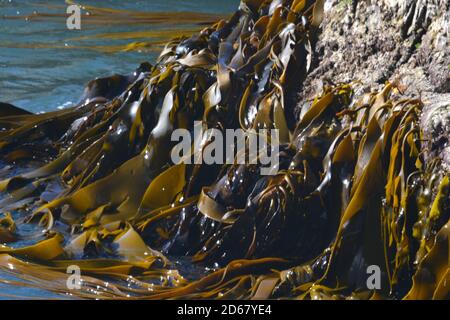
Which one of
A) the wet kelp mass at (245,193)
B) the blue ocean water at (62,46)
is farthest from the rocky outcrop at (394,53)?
the blue ocean water at (62,46)

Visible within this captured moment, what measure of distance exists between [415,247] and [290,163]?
61cm

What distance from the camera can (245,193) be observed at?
3.72 m

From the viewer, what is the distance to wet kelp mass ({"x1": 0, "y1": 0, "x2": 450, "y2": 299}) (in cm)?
336

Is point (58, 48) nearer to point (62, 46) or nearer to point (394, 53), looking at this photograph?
point (62, 46)

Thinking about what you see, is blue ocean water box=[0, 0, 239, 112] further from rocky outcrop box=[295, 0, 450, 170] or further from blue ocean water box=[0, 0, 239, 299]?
rocky outcrop box=[295, 0, 450, 170]

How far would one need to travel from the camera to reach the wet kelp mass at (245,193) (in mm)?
3359

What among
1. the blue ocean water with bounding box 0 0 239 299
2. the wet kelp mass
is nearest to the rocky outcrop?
the wet kelp mass

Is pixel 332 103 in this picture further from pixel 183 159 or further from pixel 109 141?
pixel 109 141

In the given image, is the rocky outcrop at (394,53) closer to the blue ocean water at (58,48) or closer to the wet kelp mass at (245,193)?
the wet kelp mass at (245,193)

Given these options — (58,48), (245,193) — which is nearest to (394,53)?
(245,193)
